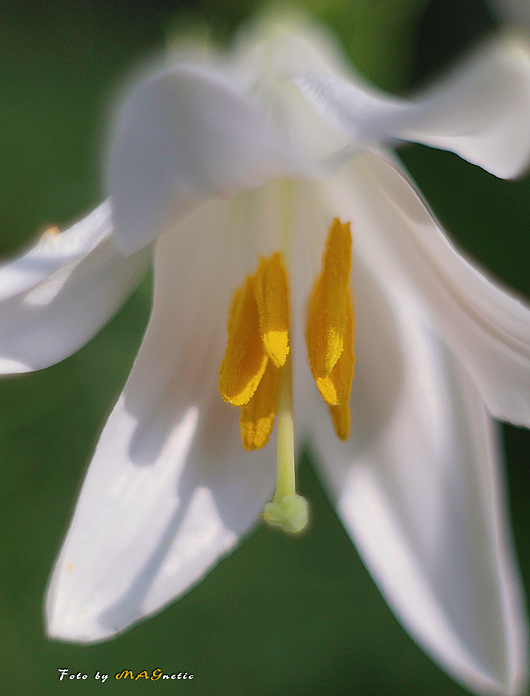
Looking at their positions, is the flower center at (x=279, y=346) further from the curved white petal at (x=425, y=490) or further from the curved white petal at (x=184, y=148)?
the curved white petal at (x=184, y=148)

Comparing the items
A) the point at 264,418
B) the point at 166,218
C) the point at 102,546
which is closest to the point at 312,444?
the point at 264,418

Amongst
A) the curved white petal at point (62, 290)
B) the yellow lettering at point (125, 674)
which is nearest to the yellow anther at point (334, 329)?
the curved white petal at point (62, 290)

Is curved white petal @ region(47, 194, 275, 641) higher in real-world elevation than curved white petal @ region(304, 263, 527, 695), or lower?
higher

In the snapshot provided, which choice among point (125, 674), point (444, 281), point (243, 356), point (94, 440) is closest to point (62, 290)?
point (243, 356)

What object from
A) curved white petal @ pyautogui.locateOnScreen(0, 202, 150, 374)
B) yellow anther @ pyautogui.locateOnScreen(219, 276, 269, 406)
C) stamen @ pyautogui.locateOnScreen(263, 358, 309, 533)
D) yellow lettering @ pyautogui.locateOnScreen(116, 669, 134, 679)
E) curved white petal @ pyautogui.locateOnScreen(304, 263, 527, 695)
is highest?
curved white petal @ pyautogui.locateOnScreen(0, 202, 150, 374)

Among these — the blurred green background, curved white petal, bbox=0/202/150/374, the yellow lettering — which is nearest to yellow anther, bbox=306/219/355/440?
curved white petal, bbox=0/202/150/374

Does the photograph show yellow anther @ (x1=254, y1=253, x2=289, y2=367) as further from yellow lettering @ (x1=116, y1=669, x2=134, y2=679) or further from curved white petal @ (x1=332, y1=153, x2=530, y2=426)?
yellow lettering @ (x1=116, y1=669, x2=134, y2=679)
